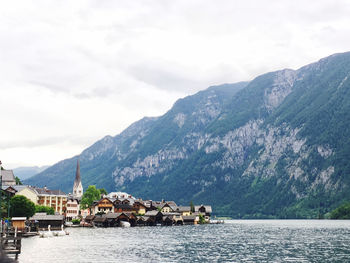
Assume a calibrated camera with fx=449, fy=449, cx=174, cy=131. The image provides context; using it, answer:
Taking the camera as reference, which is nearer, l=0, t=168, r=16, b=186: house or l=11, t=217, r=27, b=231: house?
l=11, t=217, r=27, b=231: house

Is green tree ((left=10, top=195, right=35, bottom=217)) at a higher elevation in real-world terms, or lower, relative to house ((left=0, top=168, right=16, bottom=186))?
lower

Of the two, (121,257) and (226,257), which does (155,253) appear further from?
(226,257)

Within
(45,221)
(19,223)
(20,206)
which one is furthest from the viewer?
(45,221)

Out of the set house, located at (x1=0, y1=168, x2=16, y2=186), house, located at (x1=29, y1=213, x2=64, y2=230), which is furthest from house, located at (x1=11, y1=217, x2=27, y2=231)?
house, located at (x1=0, y1=168, x2=16, y2=186)

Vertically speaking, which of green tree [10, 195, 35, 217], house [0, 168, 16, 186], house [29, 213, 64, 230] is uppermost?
house [0, 168, 16, 186]

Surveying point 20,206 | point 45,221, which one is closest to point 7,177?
point 45,221

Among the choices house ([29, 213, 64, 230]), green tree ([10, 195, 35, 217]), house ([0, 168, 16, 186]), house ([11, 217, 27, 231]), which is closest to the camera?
house ([11, 217, 27, 231])

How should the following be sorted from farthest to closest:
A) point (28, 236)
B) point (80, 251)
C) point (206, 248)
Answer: point (28, 236)
point (206, 248)
point (80, 251)

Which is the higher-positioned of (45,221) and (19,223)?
(19,223)

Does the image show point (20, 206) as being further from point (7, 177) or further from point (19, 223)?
point (7, 177)

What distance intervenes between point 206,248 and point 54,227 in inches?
3546

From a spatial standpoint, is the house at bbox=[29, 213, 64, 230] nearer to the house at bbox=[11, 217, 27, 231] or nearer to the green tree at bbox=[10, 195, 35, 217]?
the green tree at bbox=[10, 195, 35, 217]

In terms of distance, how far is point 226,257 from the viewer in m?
74.9

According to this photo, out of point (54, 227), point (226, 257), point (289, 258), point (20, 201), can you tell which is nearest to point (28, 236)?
point (20, 201)
